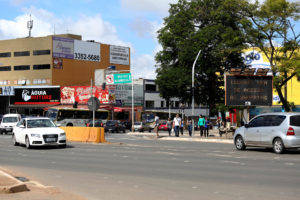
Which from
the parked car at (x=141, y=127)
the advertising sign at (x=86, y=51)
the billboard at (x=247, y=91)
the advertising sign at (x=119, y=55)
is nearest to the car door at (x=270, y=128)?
the billboard at (x=247, y=91)

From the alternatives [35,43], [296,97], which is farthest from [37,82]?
[296,97]

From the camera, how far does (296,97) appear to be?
194 ft

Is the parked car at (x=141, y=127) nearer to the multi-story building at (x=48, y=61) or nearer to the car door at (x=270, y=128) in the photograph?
the multi-story building at (x=48, y=61)

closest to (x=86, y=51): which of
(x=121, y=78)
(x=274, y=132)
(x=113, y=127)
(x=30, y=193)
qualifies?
(x=113, y=127)

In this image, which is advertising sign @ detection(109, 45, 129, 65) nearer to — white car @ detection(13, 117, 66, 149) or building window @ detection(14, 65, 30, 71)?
building window @ detection(14, 65, 30, 71)

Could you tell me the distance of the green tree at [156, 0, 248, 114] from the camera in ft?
163

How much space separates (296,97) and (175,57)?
55.6 ft

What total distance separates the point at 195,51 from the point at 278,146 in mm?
30439

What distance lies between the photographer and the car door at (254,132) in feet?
67.8

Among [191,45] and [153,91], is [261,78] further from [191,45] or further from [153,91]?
[153,91]

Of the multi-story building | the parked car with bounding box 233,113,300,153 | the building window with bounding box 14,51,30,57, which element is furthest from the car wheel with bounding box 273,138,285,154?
the building window with bounding box 14,51,30,57

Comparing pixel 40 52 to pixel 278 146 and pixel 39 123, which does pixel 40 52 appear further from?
pixel 278 146

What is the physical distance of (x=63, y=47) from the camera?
304 ft

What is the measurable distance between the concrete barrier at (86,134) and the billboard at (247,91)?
8.24 metres
